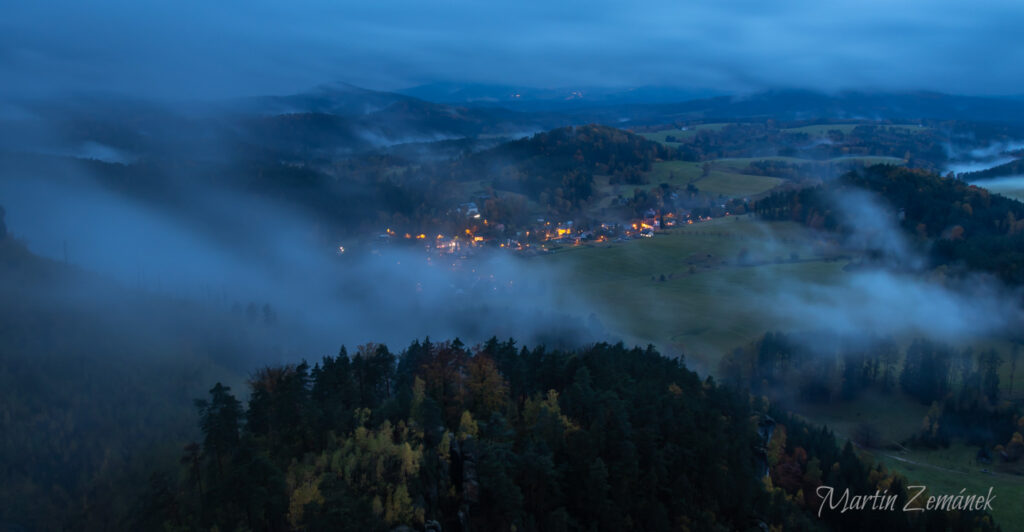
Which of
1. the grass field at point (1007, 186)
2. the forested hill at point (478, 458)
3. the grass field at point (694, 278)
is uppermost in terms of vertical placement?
the grass field at point (1007, 186)

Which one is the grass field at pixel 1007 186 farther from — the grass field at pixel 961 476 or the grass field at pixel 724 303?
the grass field at pixel 961 476

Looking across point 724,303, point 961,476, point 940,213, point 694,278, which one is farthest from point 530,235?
point 961,476

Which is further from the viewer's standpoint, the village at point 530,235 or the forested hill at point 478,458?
the village at point 530,235

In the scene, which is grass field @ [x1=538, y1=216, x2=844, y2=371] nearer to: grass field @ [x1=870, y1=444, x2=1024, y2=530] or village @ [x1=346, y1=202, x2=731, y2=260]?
village @ [x1=346, y1=202, x2=731, y2=260]

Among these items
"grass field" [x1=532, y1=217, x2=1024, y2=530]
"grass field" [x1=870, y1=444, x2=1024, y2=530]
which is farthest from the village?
"grass field" [x1=870, y1=444, x2=1024, y2=530]

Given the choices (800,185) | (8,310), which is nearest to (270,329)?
(8,310)

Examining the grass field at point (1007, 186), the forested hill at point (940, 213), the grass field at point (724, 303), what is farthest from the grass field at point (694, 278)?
the grass field at point (1007, 186)

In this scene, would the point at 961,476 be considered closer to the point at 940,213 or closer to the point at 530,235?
the point at 530,235

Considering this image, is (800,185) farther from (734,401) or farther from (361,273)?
(734,401)
